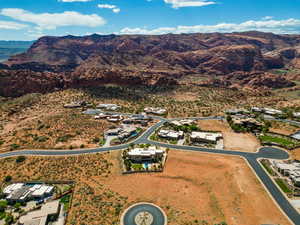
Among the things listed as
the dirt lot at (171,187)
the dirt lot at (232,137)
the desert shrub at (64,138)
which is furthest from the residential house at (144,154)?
the desert shrub at (64,138)

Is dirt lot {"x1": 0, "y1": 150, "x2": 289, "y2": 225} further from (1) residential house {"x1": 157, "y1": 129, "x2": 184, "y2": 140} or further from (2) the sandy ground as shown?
(2) the sandy ground

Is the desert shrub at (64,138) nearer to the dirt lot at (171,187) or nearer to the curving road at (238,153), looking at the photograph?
the curving road at (238,153)

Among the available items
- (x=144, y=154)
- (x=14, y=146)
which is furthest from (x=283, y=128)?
(x=14, y=146)

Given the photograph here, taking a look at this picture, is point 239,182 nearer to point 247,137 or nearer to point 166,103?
point 247,137

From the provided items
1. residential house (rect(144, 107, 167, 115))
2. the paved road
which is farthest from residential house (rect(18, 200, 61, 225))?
residential house (rect(144, 107, 167, 115))

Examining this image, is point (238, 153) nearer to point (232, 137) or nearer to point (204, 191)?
point (232, 137)

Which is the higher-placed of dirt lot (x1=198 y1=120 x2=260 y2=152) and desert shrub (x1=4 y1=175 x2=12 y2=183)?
dirt lot (x1=198 y1=120 x2=260 y2=152)
